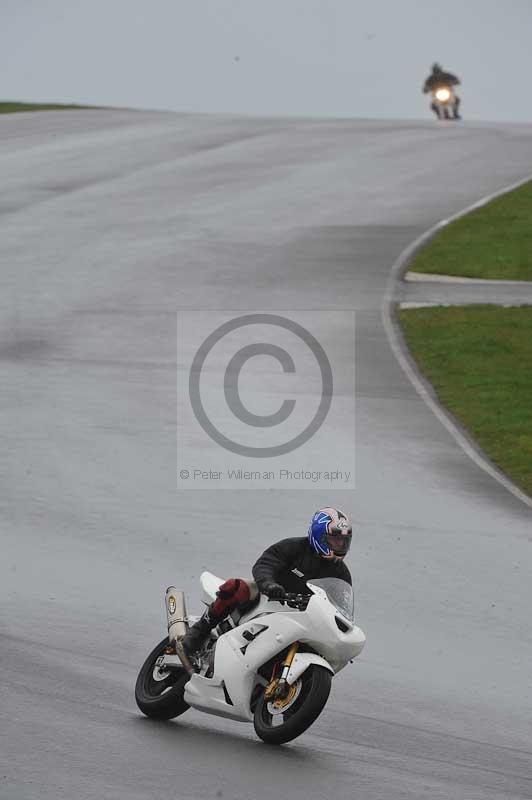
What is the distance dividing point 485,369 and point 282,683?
52.8ft

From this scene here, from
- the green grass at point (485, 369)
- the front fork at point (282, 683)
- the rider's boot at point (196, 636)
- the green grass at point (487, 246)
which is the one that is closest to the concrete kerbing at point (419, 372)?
the green grass at point (485, 369)

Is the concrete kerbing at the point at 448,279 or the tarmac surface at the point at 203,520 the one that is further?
the concrete kerbing at the point at 448,279

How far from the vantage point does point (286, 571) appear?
9961 mm

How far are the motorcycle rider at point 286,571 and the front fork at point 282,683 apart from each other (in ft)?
1.74

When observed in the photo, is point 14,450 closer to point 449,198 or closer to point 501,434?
point 501,434

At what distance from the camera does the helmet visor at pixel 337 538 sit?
9.65m

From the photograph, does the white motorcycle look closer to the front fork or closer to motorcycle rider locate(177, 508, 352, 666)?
the front fork

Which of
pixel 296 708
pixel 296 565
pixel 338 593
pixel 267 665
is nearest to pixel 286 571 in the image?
pixel 296 565

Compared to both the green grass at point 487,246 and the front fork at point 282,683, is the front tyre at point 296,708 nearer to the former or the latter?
the front fork at point 282,683

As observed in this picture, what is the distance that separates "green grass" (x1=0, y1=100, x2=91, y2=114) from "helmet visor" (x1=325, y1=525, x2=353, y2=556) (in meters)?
50.6

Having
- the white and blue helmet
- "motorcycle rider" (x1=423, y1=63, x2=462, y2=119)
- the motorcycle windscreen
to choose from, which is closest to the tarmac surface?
the motorcycle windscreen

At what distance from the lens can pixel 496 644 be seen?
12.5 meters

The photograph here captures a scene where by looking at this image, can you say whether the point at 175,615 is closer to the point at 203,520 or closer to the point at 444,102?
the point at 203,520

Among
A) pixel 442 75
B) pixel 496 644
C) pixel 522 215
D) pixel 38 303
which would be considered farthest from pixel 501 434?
pixel 442 75
